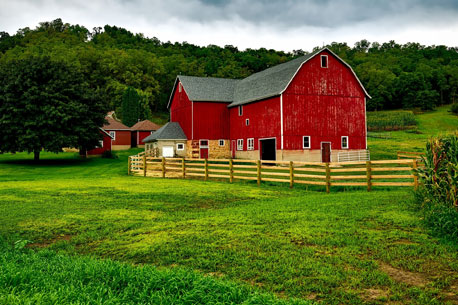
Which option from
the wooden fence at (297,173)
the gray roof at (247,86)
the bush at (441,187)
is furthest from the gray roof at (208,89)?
the bush at (441,187)

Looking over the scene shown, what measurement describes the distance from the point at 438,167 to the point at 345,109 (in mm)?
24294

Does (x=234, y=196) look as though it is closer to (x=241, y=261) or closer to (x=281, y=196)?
(x=281, y=196)

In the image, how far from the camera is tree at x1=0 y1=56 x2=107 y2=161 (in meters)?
33.3

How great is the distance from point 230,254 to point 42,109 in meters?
32.8

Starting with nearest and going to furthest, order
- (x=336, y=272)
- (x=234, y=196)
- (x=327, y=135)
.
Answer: (x=336, y=272)
(x=234, y=196)
(x=327, y=135)

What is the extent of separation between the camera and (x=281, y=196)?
44.5 ft

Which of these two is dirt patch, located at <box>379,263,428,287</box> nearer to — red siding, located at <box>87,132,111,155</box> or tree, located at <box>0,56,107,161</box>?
tree, located at <box>0,56,107,161</box>

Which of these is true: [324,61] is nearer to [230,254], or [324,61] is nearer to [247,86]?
[247,86]

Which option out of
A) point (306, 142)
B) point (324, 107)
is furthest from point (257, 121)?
point (324, 107)

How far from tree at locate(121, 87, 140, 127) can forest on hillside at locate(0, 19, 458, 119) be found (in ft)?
8.30

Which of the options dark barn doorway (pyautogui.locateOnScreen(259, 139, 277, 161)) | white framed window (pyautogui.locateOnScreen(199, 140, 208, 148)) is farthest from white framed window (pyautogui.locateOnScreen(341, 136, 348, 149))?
white framed window (pyautogui.locateOnScreen(199, 140, 208, 148))

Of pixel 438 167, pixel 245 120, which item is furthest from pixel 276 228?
pixel 245 120

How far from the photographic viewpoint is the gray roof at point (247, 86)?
3186 cm

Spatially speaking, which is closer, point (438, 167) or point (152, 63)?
point (438, 167)
